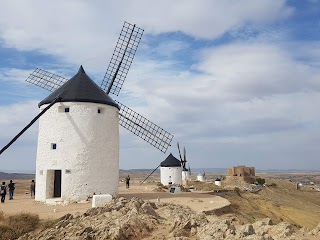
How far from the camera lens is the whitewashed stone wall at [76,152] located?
17703 millimetres

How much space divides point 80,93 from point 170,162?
2081 centimetres

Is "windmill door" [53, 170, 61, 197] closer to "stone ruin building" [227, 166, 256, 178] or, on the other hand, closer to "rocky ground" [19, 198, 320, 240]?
"rocky ground" [19, 198, 320, 240]

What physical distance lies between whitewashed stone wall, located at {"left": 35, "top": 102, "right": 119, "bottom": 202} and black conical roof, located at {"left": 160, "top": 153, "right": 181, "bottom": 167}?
62.1 feet

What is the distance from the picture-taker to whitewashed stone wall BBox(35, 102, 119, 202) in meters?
17.7

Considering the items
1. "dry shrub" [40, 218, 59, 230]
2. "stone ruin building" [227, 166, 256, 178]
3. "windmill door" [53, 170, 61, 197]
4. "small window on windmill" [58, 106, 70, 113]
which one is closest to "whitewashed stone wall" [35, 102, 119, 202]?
"small window on windmill" [58, 106, 70, 113]

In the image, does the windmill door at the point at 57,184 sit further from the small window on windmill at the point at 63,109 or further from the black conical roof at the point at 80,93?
the black conical roof at the point at 80,93

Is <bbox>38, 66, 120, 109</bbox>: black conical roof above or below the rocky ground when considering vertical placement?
above

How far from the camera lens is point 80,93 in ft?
60.5

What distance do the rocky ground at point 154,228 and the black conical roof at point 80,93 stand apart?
7.93m

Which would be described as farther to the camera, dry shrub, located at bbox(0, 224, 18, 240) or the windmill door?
Answer: the windmill door

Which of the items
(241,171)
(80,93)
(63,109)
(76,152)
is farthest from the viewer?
(241,171)

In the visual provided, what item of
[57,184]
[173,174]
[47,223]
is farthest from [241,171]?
[47,223]

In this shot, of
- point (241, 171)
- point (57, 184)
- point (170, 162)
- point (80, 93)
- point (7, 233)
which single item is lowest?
point (7, 233)

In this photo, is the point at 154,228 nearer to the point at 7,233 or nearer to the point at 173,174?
the point at 7,233
